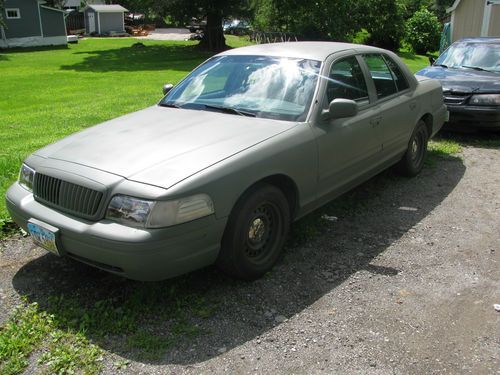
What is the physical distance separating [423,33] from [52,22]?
2460 cm

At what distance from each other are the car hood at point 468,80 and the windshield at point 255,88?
454cm

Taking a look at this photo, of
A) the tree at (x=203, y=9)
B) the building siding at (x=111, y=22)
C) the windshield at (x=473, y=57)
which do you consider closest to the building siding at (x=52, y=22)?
the tree at (x=203, y=9)

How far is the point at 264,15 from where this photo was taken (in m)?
27.4

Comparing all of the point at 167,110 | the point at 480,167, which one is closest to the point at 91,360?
the point at 167,110

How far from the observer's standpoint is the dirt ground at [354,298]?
3092mm

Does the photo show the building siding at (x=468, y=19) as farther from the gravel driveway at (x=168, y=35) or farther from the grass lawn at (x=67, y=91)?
the gravel driveway at (x=168, y=35)

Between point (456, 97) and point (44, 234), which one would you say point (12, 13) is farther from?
point (44, 234)

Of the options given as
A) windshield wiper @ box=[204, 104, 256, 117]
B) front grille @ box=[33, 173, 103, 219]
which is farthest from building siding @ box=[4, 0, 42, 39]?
front grille @ box=[33, 173, 103, 219]

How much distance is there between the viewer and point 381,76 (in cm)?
555

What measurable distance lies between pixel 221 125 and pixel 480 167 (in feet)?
14.3

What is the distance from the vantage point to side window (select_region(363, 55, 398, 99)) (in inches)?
211

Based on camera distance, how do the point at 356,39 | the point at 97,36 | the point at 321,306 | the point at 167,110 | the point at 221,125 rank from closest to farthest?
the point at 321,306
the point at 221,125
the point at 167,110
the point at 356,39
the point at 97,36

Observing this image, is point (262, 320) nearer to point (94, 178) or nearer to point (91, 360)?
point (91, 360)

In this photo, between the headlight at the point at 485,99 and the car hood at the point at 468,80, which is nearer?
the headlight at the point at 485,99
